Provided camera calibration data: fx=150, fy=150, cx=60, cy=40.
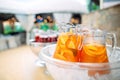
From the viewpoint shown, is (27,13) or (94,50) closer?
(94,50)

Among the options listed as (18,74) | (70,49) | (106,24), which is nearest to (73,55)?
(70,49)

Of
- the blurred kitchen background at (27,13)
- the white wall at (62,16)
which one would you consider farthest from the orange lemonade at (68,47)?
the white wall at (62,16)

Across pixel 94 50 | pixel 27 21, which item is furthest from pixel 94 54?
pixel 27 21

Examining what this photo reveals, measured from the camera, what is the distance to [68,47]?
302mm

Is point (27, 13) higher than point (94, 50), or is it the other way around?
point (27, 13)

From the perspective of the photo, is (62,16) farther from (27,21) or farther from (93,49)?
(93,49)

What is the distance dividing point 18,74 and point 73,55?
0.33 m

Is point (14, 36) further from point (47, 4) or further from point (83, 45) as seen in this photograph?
point (83, 45)

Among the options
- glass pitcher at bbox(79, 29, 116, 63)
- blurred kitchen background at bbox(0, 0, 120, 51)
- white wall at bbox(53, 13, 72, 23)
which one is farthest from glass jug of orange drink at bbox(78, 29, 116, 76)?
white wall at bbox(53, 13, 72, 23)

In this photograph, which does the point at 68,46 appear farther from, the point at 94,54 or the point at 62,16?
the point at 62,16

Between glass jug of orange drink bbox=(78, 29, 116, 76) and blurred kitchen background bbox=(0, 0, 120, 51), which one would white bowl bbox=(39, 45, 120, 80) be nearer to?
glass jug of orange drink bbox=(78, 29, 116, 76)

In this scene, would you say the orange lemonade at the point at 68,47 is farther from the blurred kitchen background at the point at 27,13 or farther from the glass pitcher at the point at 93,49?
the blurred kitchen background at the point at 27,13

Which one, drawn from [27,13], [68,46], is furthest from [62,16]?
[68,46]

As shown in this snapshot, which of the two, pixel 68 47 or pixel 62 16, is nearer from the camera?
pixel 68 47
